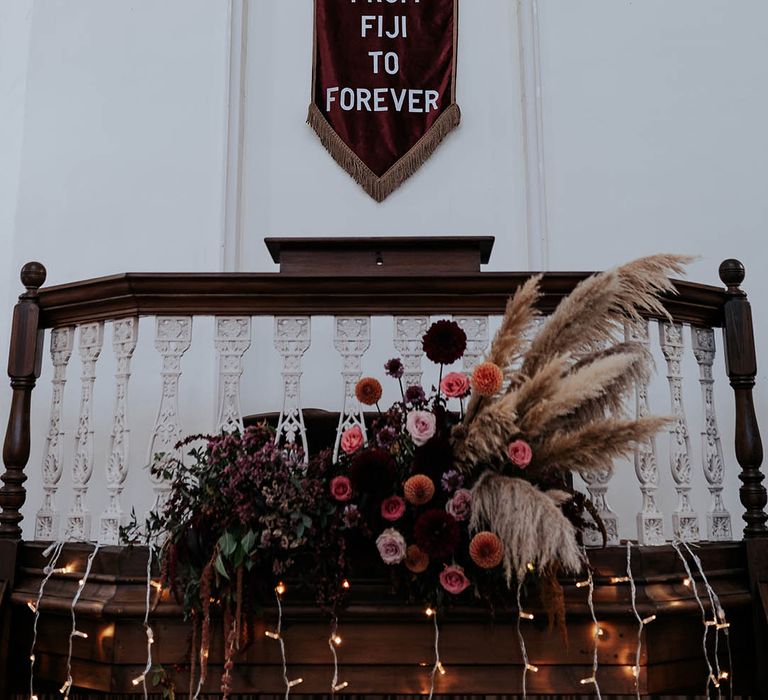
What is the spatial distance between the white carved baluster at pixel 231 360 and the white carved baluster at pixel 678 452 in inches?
56.2

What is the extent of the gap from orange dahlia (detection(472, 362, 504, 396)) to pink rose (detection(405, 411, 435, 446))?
7.0 inches

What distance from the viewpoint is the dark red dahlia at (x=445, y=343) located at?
2285mm

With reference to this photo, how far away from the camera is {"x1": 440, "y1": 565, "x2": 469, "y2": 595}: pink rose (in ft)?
7.38

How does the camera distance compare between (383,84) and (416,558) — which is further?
(383,84)

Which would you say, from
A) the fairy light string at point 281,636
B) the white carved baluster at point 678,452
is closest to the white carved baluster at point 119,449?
the fairy light string at point 281,636

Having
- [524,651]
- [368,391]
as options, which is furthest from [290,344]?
[524,651]

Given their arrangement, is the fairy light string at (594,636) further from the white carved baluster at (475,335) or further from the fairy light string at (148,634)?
the fairy light string at (148,634)

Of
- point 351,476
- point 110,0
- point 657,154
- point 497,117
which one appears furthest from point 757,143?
point 110,0

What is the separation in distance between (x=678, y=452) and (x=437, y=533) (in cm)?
103

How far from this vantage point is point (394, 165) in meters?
4.75

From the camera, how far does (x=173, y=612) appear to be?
2475 mm

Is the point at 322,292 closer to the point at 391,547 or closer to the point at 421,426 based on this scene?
the point at 421,426

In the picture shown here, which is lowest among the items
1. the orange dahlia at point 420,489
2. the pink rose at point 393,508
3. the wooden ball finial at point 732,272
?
the pink rose at point 393,508

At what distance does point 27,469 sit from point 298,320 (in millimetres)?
2282
